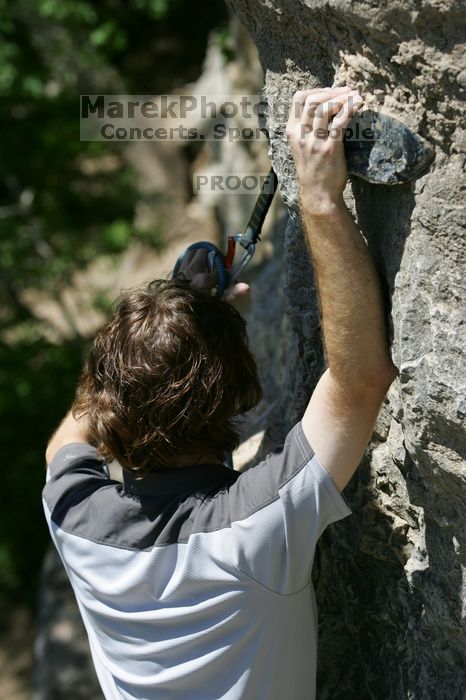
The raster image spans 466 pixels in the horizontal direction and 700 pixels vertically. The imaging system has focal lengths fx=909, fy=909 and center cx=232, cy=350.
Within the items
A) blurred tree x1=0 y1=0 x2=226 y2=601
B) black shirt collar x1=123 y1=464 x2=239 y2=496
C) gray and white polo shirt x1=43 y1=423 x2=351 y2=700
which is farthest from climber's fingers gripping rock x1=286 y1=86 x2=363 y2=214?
blurred tree x1=0 y1=0 x2=226 y2=601

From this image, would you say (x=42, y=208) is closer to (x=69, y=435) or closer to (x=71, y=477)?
(x=69, y=435)

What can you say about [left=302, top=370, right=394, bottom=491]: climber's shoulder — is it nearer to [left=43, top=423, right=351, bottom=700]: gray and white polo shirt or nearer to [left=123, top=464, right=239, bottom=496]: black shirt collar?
[left=43, top=423, right=351, bottom=700]: gray and white polo shirt

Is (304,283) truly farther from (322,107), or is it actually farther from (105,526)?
(105,526)

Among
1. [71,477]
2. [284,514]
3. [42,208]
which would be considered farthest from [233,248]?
[42,208]

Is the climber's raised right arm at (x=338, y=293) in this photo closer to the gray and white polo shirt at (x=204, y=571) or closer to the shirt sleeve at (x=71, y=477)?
the gray and white polo shirt at (x=204, y=571)

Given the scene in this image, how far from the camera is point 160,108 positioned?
812 centimetres

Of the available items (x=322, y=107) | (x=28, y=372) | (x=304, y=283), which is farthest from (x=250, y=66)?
(x=322, y=107)

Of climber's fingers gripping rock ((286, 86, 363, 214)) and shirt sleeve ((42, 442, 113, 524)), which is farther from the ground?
climber's fingers gripping rock ((286, 86, 363, 214))

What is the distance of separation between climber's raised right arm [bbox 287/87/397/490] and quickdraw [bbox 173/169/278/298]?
0.43m

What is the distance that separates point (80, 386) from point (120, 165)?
6787 mm

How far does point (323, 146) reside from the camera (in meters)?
1.53

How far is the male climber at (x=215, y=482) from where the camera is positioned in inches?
61.7

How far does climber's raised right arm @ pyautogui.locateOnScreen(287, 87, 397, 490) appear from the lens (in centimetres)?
153

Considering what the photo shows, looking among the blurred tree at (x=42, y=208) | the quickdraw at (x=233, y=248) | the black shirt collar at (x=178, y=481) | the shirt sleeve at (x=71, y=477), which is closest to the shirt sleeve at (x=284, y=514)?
the black shirt collar at (x=178, y=481)
